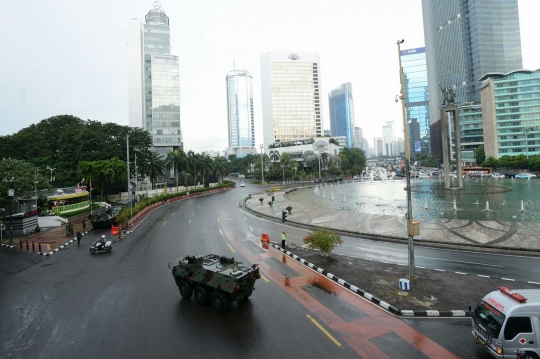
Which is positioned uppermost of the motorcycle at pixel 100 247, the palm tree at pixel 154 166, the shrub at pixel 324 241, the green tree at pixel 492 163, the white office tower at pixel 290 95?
the white office tower at pixel 290 95

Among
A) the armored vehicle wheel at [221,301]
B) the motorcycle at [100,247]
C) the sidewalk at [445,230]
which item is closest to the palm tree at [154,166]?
the sidewalk at [445,230]

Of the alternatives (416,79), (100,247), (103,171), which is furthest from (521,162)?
(416,79)

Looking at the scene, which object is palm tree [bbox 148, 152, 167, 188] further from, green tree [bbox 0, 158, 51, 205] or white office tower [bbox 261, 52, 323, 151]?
white office tower [bbox 261, 52, 323, 151]

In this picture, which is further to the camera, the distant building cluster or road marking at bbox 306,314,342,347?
the distant building cluster

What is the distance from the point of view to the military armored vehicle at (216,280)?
10938 millimetres

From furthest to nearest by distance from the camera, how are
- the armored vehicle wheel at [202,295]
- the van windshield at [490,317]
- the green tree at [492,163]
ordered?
the green tree at [492,163]
the armored vehicle wheel at [202,295]
the van windshield at [490,317]

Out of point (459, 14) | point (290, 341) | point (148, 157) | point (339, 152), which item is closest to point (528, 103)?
point (339, 152)

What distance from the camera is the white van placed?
23.5ft

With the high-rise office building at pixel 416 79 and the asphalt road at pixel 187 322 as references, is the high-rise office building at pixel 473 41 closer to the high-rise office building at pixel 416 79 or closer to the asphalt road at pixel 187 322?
the high-rise office building at pixel 416 79

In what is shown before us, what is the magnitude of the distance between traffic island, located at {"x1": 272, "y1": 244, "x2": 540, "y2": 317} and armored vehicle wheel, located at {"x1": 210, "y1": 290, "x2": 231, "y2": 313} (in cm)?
557

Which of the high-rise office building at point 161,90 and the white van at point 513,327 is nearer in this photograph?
the white van at point 513,327

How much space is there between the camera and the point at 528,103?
97500 millimetres

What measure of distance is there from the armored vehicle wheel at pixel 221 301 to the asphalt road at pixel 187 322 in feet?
0.84

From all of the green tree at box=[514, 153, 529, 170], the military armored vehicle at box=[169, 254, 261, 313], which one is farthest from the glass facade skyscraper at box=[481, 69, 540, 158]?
the military armored vehicle at box=[169, 254, 261, 313]
